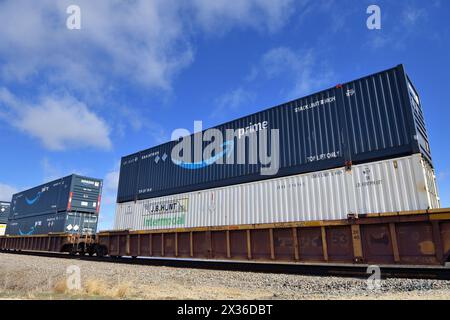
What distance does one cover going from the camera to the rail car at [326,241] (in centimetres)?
778

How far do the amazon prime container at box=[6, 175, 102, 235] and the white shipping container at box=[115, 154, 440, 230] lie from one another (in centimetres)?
1092

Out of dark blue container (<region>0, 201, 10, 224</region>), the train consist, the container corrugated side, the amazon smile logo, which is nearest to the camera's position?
the train consist

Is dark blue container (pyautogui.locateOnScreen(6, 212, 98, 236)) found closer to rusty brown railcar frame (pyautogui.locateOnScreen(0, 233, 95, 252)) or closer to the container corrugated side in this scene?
the container corrugated side

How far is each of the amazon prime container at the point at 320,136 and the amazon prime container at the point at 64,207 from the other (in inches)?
417

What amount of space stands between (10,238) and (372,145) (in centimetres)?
3299

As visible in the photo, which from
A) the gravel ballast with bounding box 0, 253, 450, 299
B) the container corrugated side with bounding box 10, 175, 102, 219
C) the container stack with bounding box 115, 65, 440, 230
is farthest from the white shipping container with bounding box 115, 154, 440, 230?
the container corrugated side with bounding box 10, 175, 102, 219

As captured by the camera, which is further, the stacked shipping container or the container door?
the stacked shipping container

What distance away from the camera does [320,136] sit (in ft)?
35.3

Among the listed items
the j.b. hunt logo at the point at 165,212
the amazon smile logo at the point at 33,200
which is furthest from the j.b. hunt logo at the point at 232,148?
the amazon smile logo at the point at 33,200

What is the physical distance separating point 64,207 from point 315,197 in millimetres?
19775

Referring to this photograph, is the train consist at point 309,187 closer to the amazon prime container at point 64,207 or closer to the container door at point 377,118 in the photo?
the container door at point 377,118

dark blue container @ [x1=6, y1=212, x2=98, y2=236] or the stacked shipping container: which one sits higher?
the stacked shipping container

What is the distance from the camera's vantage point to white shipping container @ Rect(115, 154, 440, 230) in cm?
850
